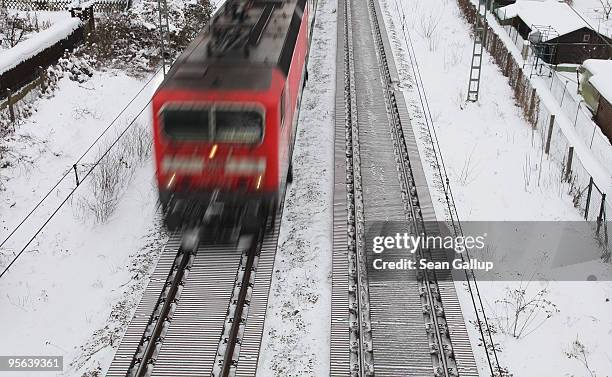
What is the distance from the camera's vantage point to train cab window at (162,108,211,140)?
1050cm

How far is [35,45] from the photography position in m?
18.8

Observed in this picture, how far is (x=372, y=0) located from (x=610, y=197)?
20.9 meters

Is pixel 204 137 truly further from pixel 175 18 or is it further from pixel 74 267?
pixel 175 18

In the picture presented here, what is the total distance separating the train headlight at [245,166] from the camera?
1077 cm

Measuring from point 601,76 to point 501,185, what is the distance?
10560mm

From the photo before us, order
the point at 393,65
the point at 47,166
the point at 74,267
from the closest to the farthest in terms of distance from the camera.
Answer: the point at 74,267, the point at 47,166, the point at 393,65

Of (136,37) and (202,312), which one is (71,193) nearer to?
(202,312)

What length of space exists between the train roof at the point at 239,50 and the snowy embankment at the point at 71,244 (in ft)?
11.2

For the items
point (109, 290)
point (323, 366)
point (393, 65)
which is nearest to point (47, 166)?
point (109, 290)

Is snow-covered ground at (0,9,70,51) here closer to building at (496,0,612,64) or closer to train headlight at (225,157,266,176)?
train headlight at (225,157,266,176)

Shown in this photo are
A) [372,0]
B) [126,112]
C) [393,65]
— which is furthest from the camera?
[372,0]

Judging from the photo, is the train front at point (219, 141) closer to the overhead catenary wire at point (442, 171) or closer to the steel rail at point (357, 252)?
the steel rail at point (357, 252)

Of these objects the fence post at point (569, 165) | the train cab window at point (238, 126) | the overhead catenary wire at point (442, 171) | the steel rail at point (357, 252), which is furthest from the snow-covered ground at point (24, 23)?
the fence post at point (569, 165)

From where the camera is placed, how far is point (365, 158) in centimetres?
1544
